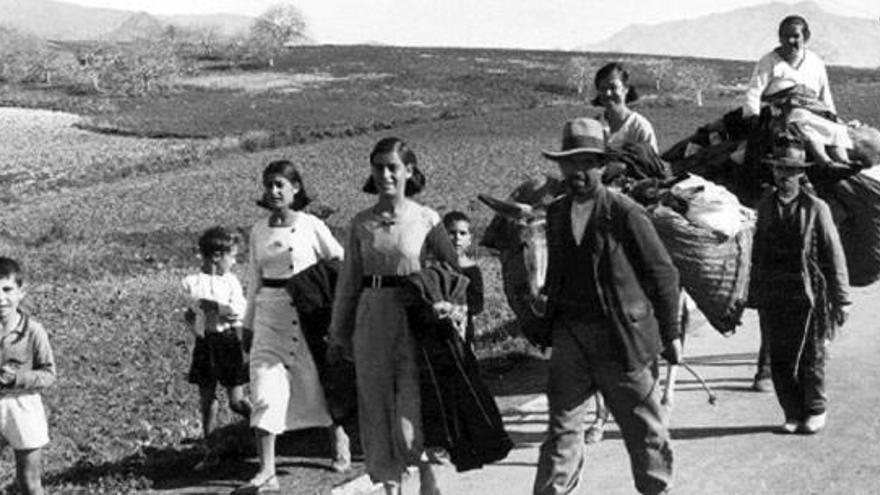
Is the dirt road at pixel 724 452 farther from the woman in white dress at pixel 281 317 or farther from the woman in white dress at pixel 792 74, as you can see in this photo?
Answer: the woman in white dress at pixel 792 74

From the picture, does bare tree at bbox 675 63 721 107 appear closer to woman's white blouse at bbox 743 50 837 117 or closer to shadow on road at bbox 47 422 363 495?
woman's white blouse at bbox 743 50 837 117

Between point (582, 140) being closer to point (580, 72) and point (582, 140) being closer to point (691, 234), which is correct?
point (691, 234)

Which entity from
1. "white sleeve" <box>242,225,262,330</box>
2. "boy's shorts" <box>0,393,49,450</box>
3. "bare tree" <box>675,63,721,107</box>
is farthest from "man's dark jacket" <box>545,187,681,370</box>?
"bare tree" <box>675,63,721,107</box>

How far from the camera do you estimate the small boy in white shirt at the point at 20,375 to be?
660 cm

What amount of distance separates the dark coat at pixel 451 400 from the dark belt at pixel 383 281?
14cm

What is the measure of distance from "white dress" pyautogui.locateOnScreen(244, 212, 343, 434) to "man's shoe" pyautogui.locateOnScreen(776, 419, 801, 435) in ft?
9.26

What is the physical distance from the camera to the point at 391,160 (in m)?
6.31

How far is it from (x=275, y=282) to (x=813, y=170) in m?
3.95

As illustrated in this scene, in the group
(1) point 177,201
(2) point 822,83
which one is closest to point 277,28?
(1) point 177,201

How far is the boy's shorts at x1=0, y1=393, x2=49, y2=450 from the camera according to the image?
21.9ft

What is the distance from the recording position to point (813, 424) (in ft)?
24.9

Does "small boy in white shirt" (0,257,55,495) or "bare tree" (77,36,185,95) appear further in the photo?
"bare tree" (77,36,185,95)

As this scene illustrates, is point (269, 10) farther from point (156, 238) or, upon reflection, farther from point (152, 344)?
point (152, 344)

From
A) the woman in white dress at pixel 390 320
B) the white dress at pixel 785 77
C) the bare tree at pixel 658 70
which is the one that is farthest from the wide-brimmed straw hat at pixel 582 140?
the bare tree at pixel 658 70
